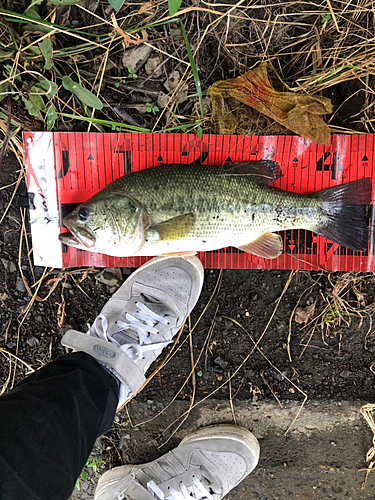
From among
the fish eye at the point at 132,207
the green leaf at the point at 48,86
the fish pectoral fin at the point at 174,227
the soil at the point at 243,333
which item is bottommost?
the soil at the point at 243,333

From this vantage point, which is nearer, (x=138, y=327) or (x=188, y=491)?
(x=138, y=327)

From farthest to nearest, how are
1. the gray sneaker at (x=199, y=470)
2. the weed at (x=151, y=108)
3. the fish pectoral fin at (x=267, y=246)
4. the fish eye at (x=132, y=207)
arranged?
the gray sneaker at (x=199, y=470) < the weed at (x=151, y=108) < the fish pectoral fin at (x=267, y=246) < the fish eye at (x=132, y=207)

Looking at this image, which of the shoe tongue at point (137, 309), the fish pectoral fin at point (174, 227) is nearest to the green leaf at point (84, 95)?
the fish pectoral fin at point (174, 227)

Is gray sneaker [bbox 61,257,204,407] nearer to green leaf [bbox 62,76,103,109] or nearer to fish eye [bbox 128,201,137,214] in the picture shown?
fish eye [bbox 128,201,137,214]

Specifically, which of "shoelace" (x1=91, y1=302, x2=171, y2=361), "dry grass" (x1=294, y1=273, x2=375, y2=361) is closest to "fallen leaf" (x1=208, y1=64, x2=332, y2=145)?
"dry grass" (x1=294, y1=273, x2=375, y2=361)

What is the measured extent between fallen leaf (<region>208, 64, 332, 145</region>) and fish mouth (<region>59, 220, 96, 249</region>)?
145 centimetres

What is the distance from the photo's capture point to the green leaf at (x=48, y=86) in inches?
104

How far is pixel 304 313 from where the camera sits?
2.97 meters

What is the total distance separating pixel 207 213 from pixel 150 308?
992mm

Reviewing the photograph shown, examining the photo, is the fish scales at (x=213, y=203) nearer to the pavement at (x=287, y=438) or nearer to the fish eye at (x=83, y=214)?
the fish eye at (x=83, y=214)

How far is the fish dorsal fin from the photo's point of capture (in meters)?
2.64

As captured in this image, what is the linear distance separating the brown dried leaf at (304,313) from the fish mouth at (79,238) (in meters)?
1.87

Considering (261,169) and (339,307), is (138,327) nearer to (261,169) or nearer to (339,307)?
(261,169)

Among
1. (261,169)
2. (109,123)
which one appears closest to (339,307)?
(261,169)
